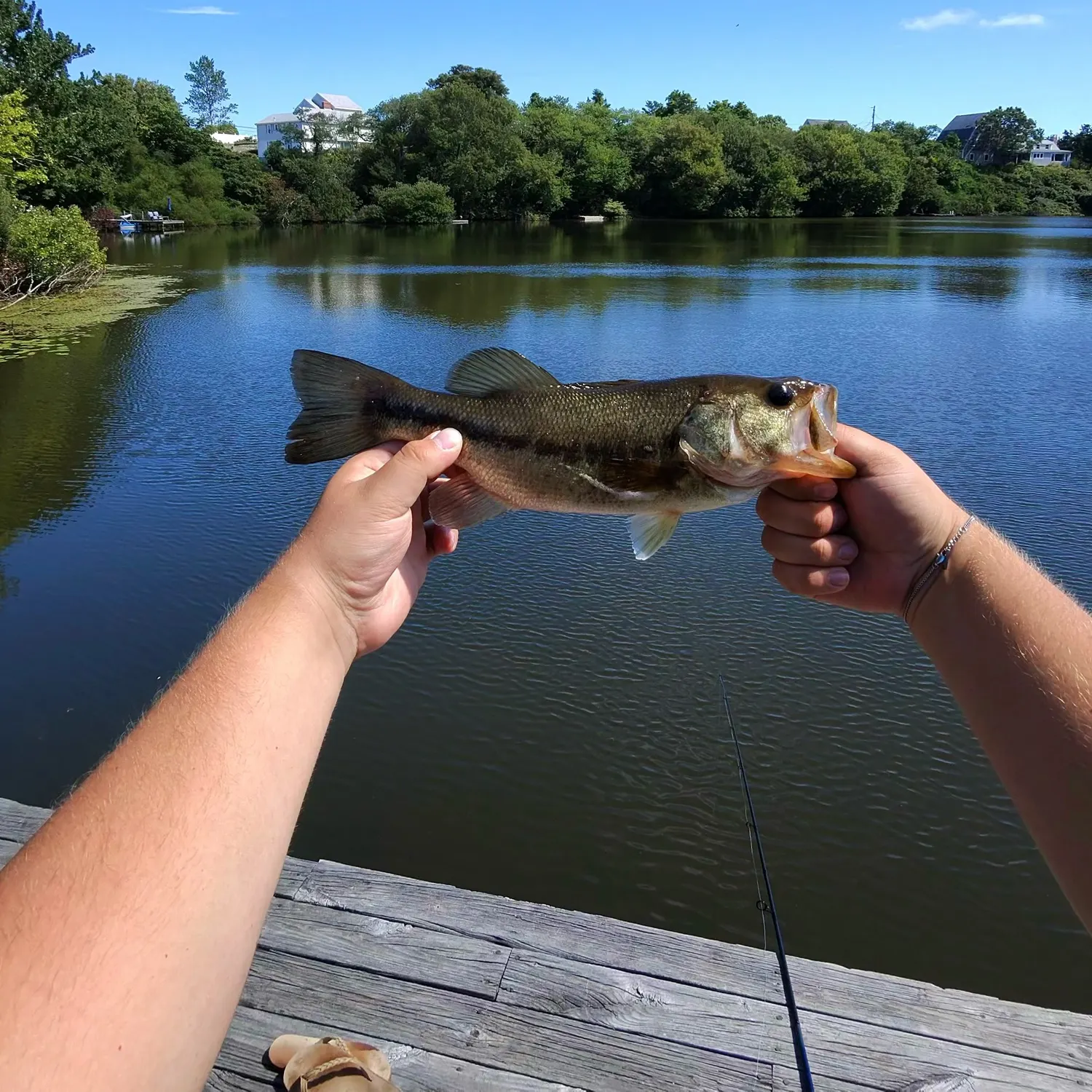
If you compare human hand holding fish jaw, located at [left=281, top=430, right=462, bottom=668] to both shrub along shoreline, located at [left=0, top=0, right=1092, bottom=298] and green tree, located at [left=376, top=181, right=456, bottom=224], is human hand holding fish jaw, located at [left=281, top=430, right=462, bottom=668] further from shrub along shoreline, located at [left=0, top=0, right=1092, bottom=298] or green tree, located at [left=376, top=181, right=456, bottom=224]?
green tree, located at [left=376, top=181, right=456, bottom=224]

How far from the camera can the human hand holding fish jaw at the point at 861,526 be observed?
8.74ft

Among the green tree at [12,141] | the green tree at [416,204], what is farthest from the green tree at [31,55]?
the green tree at [416,204]

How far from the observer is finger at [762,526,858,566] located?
2.79 meters

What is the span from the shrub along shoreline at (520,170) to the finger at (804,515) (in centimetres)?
6535

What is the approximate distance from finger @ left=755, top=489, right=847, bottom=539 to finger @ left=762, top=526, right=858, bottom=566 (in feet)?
0.07

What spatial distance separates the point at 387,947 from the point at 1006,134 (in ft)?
538

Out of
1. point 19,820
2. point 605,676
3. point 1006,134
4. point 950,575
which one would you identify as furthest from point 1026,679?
point 1006,134

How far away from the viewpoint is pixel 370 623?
2562 mm

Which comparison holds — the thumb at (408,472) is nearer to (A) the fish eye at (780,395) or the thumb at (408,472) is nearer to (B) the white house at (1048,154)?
(A) the fish eye at (780,395)

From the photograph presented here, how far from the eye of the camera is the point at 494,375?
3.06 meters

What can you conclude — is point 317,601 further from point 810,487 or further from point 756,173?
point 756,173

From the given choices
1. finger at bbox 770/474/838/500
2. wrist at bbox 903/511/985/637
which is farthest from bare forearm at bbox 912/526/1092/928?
finger at bbox 770/474/838/500

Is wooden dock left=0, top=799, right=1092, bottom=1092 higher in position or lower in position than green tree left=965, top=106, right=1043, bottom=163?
lower

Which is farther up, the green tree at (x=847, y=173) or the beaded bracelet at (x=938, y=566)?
the green tree at (x=847, y=173)
